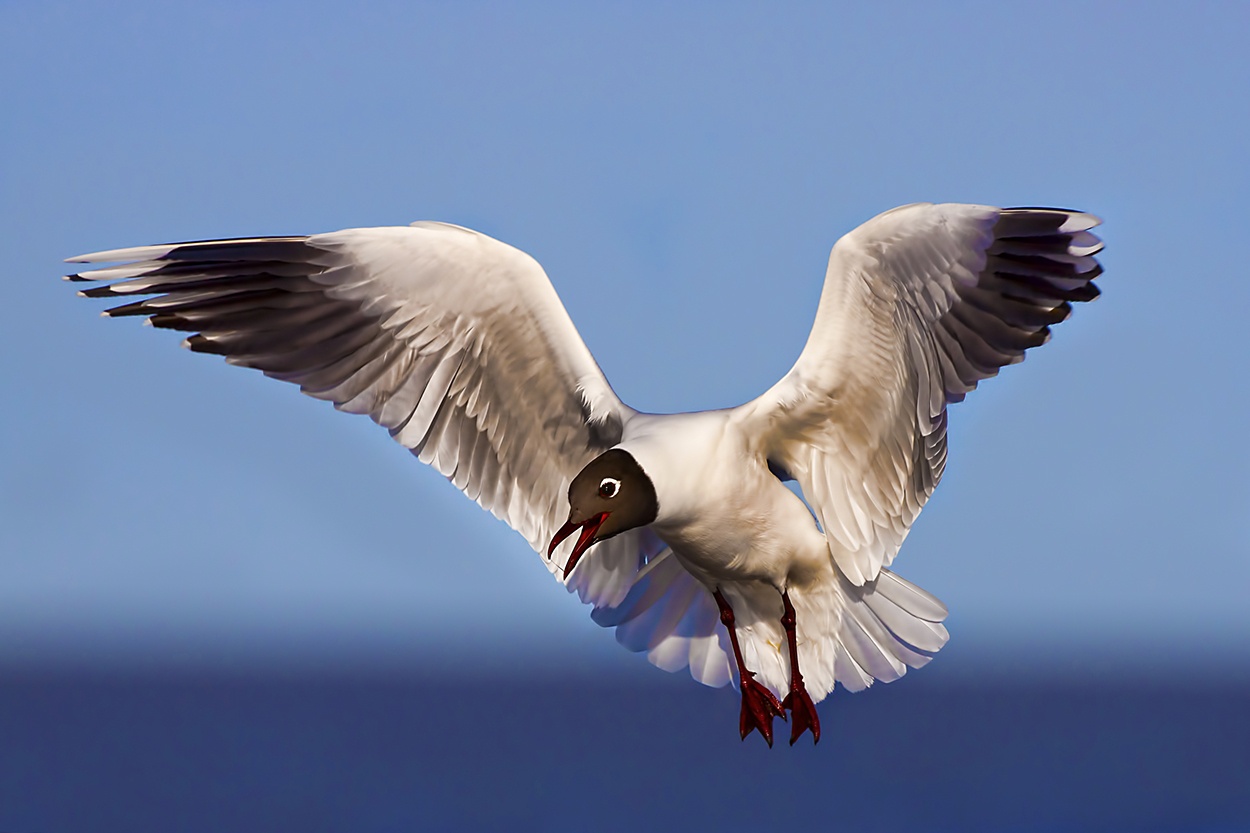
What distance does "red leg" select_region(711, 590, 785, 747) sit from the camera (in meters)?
5.94

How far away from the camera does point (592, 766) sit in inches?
766

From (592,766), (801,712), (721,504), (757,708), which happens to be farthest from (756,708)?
(592,766)

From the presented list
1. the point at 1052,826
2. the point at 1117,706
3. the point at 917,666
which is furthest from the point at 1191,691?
the point at 917,666

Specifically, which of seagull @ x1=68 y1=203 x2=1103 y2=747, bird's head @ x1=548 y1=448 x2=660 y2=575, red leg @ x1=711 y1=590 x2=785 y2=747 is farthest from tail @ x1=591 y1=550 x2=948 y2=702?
bird's head @ x1=548 y1=448 x2=660 y2=575

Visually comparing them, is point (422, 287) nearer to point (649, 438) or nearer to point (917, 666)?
point (649, 438)

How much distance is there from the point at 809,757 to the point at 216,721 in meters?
11.8

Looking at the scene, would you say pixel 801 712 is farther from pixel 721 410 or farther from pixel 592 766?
pixel 592 766

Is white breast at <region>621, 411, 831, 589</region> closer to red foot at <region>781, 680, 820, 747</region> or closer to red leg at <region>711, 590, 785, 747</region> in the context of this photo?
red leg at <region>711, 590, 785, 747</region>

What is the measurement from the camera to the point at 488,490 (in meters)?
6.16

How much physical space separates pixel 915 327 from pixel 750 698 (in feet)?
5.63

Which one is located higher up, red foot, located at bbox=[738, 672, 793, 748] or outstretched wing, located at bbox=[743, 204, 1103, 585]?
outstretched wing, located at bbox=[743, 204, 1103, 585]

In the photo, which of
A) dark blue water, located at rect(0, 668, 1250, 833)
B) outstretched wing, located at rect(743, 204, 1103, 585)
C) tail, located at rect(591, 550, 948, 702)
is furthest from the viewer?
Answer: dark blue water, located at rect(0, 668, 1250, 833)

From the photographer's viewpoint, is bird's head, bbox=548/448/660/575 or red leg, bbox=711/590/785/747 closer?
bird's head, bbox=548/448/660/575

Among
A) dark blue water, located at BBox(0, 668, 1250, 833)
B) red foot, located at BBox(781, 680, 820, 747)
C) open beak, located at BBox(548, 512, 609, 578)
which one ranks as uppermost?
open beak, located at BBox(548, 512, 609, 578)
